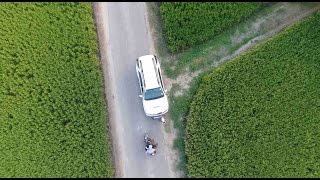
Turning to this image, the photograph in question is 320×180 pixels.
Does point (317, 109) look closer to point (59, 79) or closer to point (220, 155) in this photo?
point (220, 155)

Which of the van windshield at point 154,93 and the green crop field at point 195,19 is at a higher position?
the green crop field at point 195,19

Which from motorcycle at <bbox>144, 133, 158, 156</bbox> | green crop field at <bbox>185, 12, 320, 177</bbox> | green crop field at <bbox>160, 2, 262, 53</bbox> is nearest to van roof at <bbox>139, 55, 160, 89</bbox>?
green crop field at <bbox>160, 2, 262, 53</bbox>

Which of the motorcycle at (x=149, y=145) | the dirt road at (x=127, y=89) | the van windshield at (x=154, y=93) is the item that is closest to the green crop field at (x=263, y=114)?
the motorcycle at (x=149, y=145)

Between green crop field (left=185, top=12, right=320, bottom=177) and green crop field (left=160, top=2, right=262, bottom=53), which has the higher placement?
green crop field (left=160, top=2, right=262, bottom=53)

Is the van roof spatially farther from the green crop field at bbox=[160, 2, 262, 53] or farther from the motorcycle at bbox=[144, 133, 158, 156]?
the motorcycle at bbox=[144, 133, 158, 156]

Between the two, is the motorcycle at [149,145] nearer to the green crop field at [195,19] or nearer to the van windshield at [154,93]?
the van windshield at [154,93]

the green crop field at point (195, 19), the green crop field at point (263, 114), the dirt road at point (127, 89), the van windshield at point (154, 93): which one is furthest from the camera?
the green crop field at point (195, 19)

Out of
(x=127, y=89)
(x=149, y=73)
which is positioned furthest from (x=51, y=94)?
(x=149, y=73)
